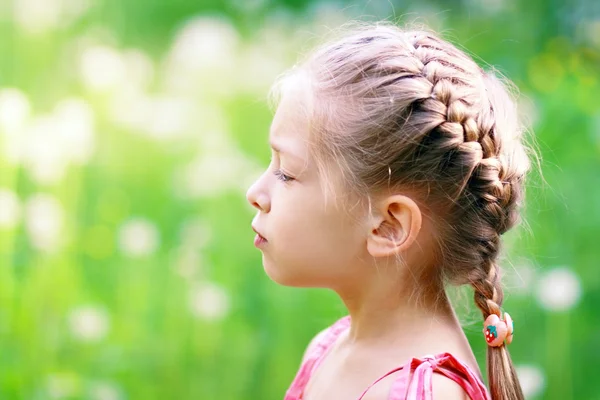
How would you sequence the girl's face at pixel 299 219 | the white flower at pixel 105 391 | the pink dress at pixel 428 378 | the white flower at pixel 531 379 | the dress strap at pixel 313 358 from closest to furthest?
the pink dress at pixel 428 378 → the girl's face at pixel 299 219 → the dress strap at pixel 313 358 → the white flower at pixel 531 379 → the white flower at pixel 105 391

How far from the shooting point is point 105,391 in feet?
7.61

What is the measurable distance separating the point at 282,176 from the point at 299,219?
73mm

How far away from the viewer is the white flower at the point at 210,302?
92.3 inches

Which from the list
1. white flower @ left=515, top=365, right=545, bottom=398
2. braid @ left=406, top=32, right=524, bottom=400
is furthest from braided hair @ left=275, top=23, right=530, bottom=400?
white flower @ left=515, top=365, right=545, bottom=398

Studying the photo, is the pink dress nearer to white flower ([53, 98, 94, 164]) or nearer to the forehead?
the forehead

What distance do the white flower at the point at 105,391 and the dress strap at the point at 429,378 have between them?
1373 millimetres

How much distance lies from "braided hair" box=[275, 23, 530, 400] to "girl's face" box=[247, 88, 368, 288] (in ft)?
0.10

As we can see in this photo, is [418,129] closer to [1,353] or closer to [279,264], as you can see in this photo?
[279,264]

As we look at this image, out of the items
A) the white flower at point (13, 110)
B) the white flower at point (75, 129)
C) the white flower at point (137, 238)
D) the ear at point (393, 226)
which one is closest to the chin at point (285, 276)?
the ear at point (393, 226)

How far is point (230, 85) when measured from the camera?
2408 millimetres

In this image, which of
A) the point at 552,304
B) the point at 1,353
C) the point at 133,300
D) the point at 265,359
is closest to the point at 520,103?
the point at 552,304

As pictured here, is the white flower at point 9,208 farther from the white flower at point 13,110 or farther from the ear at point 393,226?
the ear at point 393,226

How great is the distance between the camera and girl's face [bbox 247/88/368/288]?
1220 mm

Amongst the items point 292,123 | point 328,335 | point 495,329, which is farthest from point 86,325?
point 495,329
